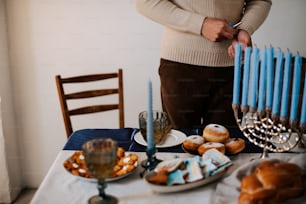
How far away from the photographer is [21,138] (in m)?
2.17

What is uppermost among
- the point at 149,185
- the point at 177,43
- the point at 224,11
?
the point at 224,11

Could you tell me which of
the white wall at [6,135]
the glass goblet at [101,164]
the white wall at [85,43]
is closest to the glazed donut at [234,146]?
the glass goblet at [101,164]

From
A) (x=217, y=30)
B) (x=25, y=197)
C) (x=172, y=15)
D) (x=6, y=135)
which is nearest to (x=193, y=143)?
(x=217, y=30)

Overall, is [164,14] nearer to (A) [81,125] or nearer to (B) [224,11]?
(B) [224,11]

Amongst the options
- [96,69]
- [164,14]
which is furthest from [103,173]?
[96,69]

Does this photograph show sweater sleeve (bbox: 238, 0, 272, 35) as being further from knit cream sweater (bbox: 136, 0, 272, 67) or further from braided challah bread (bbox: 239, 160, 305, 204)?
braided challah bread (bbox: 239, 160, 305, 204)

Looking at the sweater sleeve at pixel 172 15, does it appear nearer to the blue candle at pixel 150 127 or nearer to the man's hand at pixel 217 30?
the man's hand at pixel 217 30

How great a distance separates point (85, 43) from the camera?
80.1 inches

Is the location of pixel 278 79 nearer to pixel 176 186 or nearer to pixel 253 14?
pixel 176 186

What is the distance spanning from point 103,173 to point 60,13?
4.40ft

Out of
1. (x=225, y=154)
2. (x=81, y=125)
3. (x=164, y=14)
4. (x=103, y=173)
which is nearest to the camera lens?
(x=103, y=173)

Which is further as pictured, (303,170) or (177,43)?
(177,43)

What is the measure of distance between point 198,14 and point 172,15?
0.09 metres

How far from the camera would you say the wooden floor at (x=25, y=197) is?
2125mm
